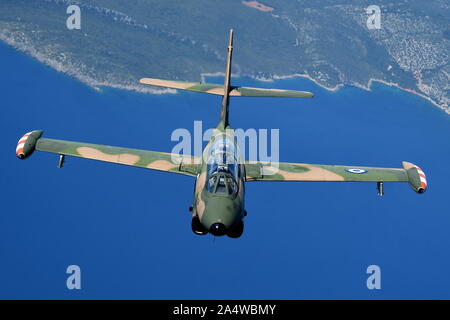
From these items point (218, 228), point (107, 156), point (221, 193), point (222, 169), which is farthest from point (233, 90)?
point (218, 228)

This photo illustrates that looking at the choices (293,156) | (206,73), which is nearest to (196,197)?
(293,156)

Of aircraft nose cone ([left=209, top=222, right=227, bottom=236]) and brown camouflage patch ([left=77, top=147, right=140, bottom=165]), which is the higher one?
brown camouflage patch ([left=77, top=147, right=140, bottom=165])

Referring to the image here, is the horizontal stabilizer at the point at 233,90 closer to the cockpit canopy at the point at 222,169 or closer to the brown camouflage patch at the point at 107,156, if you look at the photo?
the brown camouflage patch at the point at 107,156

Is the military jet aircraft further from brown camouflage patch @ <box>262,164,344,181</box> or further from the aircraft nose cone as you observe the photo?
the aircraft nose cone

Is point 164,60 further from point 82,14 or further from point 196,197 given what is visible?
point 196,197

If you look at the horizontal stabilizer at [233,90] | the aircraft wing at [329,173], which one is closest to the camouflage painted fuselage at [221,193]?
the aircraft wing at [329,173]

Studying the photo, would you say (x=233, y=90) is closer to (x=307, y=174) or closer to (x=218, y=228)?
(x=307, y=174)

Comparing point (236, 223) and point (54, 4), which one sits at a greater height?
point (54, 4)

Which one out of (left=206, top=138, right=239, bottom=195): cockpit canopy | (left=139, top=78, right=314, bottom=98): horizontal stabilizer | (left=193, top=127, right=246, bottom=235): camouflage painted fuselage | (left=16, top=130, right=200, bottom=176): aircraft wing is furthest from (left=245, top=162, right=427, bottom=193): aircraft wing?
(left=139, top=78, right=314, bottom=98): horizontal stabilizer
